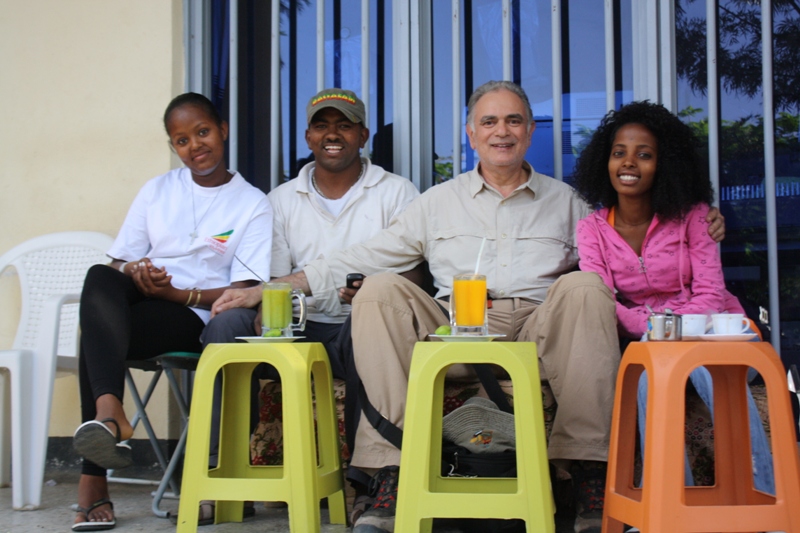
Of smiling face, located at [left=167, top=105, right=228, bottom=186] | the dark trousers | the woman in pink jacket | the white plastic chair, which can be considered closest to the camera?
the dark trousers

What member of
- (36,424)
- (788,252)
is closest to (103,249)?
(36,424)

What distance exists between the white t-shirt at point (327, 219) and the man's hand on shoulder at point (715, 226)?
3.88ft

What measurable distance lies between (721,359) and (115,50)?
301cm

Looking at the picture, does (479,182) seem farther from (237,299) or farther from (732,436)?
(732,436)

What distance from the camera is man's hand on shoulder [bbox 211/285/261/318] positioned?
298 centimetres

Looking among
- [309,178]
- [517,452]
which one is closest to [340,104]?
[309,178]

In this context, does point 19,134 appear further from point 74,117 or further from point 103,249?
point 103,249

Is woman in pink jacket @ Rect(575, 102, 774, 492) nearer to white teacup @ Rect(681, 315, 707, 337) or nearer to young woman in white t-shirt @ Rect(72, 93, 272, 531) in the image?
white teacup @ Rect(681, 315, 707, 337)

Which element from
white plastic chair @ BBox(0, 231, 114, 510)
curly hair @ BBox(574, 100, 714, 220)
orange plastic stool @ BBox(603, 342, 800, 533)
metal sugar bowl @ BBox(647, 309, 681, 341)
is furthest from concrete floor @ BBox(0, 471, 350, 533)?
curly hair @ BBox(574, 100, 714, 220)

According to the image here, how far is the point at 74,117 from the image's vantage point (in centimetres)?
391

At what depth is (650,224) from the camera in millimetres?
3002

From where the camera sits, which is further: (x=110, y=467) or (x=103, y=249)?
(x=103, y=249)

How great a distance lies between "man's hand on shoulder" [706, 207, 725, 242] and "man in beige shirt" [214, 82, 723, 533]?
1.61 feet

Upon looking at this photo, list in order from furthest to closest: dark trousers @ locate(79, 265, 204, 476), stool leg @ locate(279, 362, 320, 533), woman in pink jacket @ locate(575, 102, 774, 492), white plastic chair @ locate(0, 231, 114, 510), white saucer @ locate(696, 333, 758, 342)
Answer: white plastic chair @ locate(0, 231, 114, 510) < woman in pink jacket @ locate(575, 102, 774, 492) < dark trousers @ locate(79, 265, 204, 476) < stool leg @ locate(279, 362, 320, 533) < white saucer @ locate(696, 333, 758, 342)
